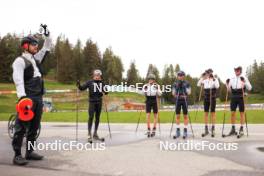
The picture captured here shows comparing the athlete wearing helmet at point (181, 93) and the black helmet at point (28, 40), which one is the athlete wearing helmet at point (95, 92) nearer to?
the athlete wearing helmet at point (181, 93)

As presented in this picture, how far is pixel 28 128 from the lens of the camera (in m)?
7.94

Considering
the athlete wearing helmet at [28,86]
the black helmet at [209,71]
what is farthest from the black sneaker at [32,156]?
the black helmet at [209,71]

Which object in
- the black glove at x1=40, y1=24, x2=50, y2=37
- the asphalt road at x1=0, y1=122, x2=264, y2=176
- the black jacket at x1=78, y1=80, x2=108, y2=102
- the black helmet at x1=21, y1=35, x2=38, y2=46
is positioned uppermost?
the black glove at x1=40, y1=24, x2=50, y2=37

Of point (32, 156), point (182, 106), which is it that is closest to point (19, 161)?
point (32, 156)

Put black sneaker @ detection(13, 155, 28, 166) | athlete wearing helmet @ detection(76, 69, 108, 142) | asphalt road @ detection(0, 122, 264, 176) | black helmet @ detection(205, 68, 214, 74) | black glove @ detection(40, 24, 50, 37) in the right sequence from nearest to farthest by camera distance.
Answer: asphalt road @ detection(0, 122, 264, 176)
black sneaker @ detection(13, 155, 28, 166)
black glove @ detection(40, 24, 50, 37)
athlete wearing helmet @ detection(76, 69, 108, 142)
black helmet @ detection(205, 68, 214, 74)
